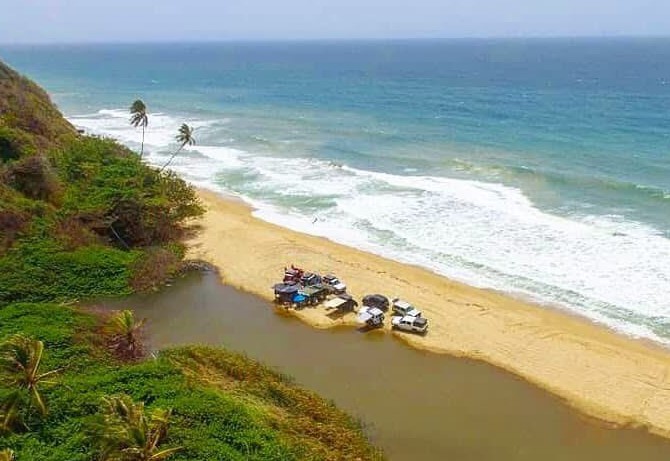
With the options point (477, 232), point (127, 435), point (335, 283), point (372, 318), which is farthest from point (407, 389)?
point (477, 232)

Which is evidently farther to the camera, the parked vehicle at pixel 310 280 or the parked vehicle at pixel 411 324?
the parked vehicle at pixel 310 280

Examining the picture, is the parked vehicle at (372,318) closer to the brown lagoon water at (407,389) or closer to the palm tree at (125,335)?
the brown lagoon water at (407,389)

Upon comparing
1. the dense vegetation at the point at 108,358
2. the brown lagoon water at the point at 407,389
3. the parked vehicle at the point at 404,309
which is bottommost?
the brown lagoon water at the point at 407,389

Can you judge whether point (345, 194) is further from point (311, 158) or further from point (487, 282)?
point (487, 282)

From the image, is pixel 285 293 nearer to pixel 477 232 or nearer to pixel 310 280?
pixel 310 280

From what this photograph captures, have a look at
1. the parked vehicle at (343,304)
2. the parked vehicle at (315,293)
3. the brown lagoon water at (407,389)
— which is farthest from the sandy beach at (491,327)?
the brown lagoon water at (407,389)

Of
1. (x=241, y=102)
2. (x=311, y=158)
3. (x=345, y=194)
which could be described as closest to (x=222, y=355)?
(x=345, y=194)
